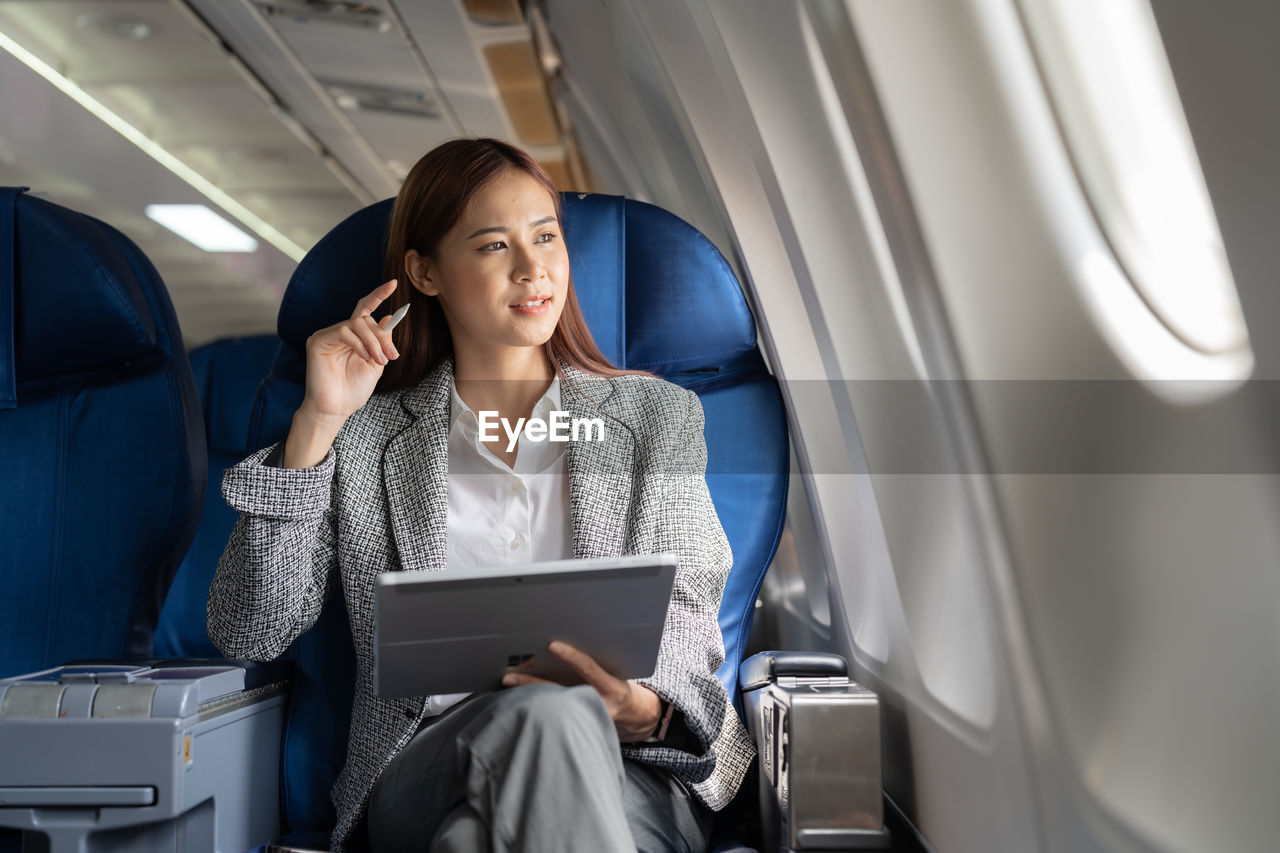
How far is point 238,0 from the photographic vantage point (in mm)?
4914

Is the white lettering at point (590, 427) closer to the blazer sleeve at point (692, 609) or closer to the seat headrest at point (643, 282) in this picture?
the blazer sleeve at point (692, 609)

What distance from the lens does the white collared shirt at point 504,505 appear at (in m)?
1.87

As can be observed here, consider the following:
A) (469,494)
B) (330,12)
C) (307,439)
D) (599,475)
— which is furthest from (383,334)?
(330,12)

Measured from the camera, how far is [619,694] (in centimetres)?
158

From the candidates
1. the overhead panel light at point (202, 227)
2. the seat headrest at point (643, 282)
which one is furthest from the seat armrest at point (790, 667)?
the overhead panel light at point (202, 227)

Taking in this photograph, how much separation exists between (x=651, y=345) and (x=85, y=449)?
1.11 m

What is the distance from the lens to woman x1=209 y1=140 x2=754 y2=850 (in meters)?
1.67

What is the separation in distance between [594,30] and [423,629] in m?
2.85

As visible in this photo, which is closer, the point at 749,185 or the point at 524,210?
the point at 524,210

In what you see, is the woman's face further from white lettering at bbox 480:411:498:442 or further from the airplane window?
the airplane window

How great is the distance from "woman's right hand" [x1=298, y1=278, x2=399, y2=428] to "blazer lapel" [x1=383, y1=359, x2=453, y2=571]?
0.13 metres

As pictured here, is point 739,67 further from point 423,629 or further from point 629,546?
point 423,629

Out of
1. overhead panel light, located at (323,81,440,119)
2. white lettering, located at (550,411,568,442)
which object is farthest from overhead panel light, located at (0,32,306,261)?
white lettering, located at (550,411,568,442)

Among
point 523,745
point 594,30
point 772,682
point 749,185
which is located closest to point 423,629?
point 523,745
